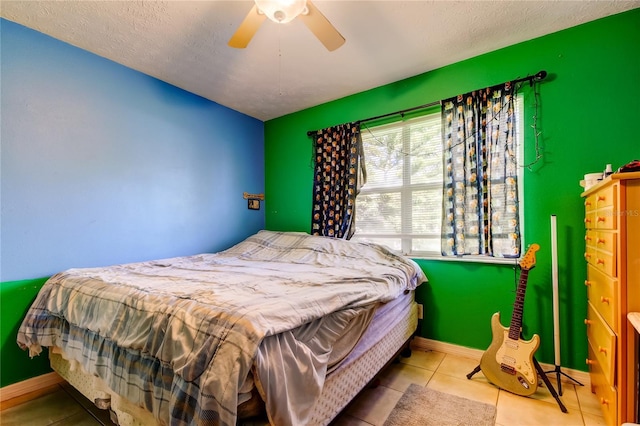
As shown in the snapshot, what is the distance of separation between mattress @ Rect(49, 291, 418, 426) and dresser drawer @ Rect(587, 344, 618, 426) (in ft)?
3.43

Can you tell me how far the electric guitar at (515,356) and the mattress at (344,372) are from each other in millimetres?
584

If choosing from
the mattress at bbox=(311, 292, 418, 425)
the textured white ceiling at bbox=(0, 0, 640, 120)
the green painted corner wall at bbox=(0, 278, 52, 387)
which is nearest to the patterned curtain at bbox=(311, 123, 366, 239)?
the textured white ceiling at bbox=(0, 0, 640, 120)

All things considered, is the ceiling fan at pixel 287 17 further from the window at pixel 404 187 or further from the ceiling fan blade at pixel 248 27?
the window at pixel 404 187

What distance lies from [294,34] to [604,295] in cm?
240

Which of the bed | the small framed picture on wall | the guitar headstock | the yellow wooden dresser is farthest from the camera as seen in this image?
the small framed picture on wall

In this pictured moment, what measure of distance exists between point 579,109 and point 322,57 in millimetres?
1889

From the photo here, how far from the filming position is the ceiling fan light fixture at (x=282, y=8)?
1344 mm

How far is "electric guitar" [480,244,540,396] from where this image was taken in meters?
1.71

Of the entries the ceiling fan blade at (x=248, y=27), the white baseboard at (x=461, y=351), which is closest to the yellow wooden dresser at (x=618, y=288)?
the white baseboard at (x=461, y=351)

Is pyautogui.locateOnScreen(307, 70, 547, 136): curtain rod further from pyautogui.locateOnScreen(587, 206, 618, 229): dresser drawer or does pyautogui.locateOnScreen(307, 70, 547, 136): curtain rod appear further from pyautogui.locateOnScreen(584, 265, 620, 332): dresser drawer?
pyautogui.locateOnScreen(584, 265, 620, 332): dresser drawer

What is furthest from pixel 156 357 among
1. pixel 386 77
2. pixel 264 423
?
pixel 386 77

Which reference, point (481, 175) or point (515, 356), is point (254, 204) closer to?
point (481, 175)

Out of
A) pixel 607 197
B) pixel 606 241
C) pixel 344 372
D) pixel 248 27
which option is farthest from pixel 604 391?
pixel 248 27

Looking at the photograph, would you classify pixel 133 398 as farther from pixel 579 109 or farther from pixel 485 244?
pixel 579 109
